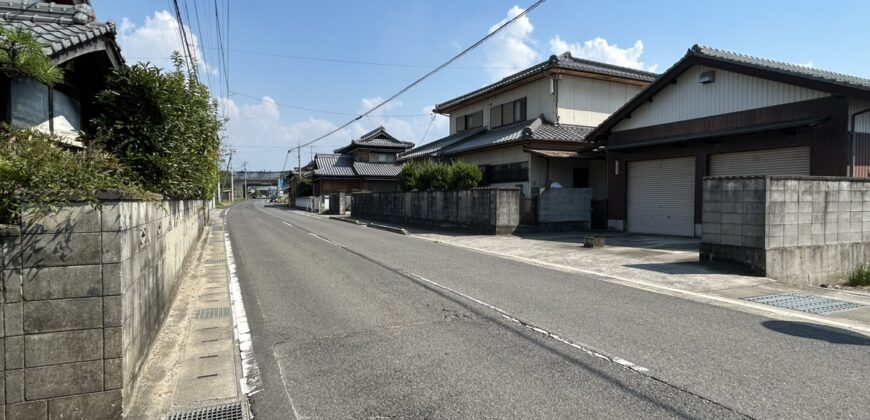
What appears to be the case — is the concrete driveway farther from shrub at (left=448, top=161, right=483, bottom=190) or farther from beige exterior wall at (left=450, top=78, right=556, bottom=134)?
beige exterior wall at (left=450, top=78, right=556, bottom=134)

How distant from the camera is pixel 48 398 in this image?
321 centimetres

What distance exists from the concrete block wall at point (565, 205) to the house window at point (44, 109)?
15305 millimetres

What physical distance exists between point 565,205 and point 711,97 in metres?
6.58

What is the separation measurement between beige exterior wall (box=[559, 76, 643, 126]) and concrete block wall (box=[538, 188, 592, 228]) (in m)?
4.48

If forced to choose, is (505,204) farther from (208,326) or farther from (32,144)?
(32,144)

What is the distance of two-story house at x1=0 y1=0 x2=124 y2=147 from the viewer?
6270 millimetres

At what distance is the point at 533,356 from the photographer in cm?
467

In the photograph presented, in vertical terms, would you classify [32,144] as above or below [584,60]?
below

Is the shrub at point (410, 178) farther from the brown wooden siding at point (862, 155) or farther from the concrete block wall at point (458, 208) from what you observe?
the brown wooden siding at point (862, 155)

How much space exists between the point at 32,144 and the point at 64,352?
194cm

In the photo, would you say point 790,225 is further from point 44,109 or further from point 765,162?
point 44,109

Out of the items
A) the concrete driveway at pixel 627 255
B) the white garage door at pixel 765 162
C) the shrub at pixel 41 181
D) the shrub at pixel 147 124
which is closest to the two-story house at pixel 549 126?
the concrete driveway at pixel 627 255

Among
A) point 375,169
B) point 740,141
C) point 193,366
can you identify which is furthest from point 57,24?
point 375,169

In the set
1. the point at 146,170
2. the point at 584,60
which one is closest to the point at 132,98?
the point at 146,170
